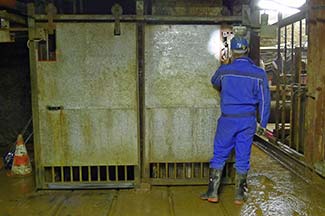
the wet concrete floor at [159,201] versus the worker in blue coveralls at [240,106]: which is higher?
the worker in blue coveralls at [240,106]

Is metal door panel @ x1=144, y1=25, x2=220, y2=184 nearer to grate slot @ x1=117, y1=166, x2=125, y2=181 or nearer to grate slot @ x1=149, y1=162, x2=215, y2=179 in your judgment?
grate slot @ x1=149, y1=162, x2=215, y2=179

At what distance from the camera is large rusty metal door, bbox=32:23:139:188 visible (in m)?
3.45

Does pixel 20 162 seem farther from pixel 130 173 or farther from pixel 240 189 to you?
pixel 240 189

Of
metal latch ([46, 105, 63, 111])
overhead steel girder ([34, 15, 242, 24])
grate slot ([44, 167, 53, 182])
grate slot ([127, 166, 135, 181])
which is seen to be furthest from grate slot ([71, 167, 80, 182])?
overhead steel girder ([34, 15, 242, 24])

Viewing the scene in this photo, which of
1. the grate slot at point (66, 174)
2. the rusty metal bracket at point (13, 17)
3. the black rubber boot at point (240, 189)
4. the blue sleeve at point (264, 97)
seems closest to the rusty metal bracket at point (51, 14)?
the rusty metal bracket at point (13, 17)

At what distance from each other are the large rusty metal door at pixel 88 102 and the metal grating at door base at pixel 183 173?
0.25 m

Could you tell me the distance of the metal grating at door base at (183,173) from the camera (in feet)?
12.3

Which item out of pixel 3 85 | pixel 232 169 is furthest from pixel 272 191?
pixel 3 85

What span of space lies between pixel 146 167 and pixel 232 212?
1.02 metres

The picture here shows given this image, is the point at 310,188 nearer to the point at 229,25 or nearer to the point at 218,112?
the point at 218,112

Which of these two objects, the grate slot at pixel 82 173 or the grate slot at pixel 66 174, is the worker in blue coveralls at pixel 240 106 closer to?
the grate slot at pixel 82 173

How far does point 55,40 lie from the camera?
347 cm

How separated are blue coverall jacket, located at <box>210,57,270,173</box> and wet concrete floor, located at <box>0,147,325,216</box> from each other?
1.42ft

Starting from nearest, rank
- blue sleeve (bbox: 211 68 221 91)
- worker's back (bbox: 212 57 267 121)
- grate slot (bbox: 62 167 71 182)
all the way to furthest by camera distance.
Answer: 1. worker's back (bbox: 212 57 267 121)
2. blue sleeve (bbox: 211 68 221 91)
3. grate slot (bbox: 62 167 71 182)
